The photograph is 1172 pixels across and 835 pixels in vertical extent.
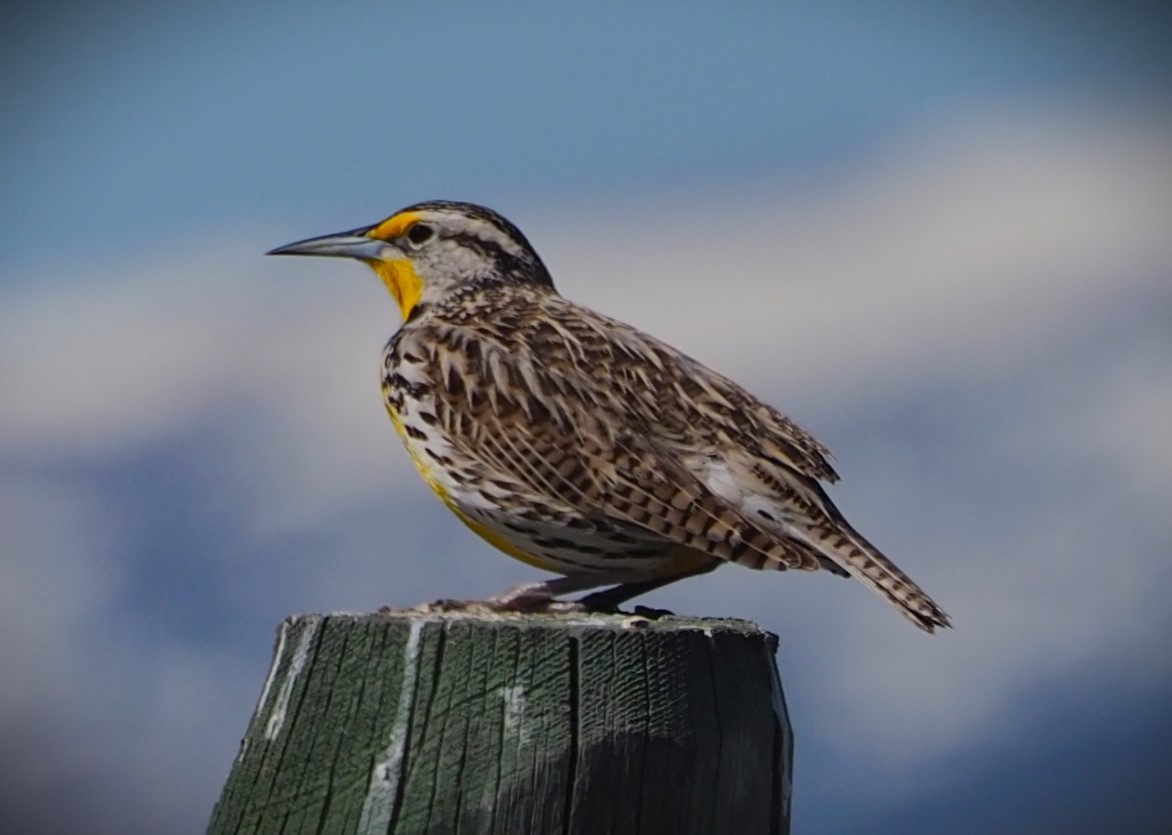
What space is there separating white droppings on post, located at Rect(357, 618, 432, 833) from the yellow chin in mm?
2425

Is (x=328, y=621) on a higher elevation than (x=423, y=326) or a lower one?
lower

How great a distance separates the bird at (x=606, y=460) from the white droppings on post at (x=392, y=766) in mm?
1263

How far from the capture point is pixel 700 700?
2.72 m

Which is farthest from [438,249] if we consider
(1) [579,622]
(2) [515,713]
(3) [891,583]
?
(2) [515,713]

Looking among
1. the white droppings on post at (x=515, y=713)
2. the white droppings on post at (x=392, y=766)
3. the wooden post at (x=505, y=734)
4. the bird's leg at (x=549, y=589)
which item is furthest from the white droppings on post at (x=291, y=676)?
the bird's leg at (x=549, y=589)

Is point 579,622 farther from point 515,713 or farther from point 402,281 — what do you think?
point 402,281

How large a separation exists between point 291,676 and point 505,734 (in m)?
0.37

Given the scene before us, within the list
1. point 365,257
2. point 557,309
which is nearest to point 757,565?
point 557,309

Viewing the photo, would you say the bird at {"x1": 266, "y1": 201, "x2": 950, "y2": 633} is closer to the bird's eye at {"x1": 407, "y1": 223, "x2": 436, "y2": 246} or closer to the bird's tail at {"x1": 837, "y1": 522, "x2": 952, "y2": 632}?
the bird's tail at {"x1": 837, "y1": 522, "x2": 952, "y2": 632}

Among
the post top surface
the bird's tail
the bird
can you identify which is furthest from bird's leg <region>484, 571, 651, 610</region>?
the post top surface

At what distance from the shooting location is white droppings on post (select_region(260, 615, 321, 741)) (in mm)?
2744

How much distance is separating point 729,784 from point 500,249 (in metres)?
2.55

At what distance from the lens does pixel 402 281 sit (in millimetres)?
5066

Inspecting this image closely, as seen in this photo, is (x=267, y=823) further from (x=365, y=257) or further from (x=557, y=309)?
(x=365, y=257)
